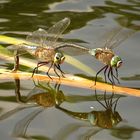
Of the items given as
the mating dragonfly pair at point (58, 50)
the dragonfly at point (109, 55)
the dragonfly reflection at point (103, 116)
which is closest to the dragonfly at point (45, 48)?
the mating dragonfly pair at point (58, 50)

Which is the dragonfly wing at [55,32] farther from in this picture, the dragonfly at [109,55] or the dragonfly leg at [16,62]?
the dragonfly leg at [16,62]

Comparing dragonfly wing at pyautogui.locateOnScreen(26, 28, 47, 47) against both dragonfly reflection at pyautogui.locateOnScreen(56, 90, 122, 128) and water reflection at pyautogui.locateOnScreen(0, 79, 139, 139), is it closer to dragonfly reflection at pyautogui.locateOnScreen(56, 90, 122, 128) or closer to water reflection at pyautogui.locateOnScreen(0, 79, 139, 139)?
water reflection at pyautogui.locateOnScreen(0, 79, 139, 139)

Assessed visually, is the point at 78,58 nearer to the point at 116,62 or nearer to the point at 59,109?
the point at 116,62

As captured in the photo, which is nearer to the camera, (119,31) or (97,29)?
(119,31)

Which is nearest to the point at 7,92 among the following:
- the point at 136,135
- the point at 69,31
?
the point at 136,135

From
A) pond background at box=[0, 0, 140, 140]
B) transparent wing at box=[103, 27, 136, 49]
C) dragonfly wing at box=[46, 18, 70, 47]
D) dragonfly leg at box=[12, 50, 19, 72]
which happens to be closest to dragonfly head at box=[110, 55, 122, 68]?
pond background at box=[0, 0, 140, 140]

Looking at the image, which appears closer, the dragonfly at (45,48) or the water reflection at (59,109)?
the water reflection at (59,109)

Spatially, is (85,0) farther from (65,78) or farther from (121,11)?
(65,78)

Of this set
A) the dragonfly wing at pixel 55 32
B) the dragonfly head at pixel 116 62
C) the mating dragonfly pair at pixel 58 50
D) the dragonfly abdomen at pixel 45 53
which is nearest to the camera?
the dragonfly head at pixel 116 62
